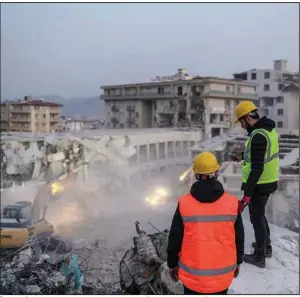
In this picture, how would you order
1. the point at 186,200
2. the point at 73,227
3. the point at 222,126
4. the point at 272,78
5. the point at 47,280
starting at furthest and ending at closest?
the point at 272,78
the point at 222,126
the point at 73,227
the point at 47,280
the point at 186,200

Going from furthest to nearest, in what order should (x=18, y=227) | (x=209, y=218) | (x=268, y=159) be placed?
(x=18, y=227) < (x=268, y=159) < (x=209, y=218)

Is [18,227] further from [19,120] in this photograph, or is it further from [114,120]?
[19,120]

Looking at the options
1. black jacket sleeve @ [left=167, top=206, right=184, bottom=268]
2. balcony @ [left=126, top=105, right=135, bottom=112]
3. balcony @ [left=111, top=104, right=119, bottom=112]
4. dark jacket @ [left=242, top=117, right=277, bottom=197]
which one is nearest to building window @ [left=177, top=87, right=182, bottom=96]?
balcony @ [left=126, top=105, right=135, bottom=112]

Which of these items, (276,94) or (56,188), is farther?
(276,94)

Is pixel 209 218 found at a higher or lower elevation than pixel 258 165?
lower

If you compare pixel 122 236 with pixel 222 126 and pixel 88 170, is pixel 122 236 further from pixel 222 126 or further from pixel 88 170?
pixel 222 126

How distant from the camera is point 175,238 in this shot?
254 centimetres

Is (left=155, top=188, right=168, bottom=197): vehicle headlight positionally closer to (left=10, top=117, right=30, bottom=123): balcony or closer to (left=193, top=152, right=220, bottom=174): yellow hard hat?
(left=193, top=152, right=220, bottom=174): yellow hard hat

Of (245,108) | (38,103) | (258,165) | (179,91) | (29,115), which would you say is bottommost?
(258,165)

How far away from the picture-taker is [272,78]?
36.8m

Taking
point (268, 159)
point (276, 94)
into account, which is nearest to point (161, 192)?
point (268, 159)

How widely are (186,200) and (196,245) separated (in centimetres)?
28

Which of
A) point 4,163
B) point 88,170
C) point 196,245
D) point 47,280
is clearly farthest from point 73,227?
point 196,245

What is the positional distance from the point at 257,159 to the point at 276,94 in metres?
35.0
